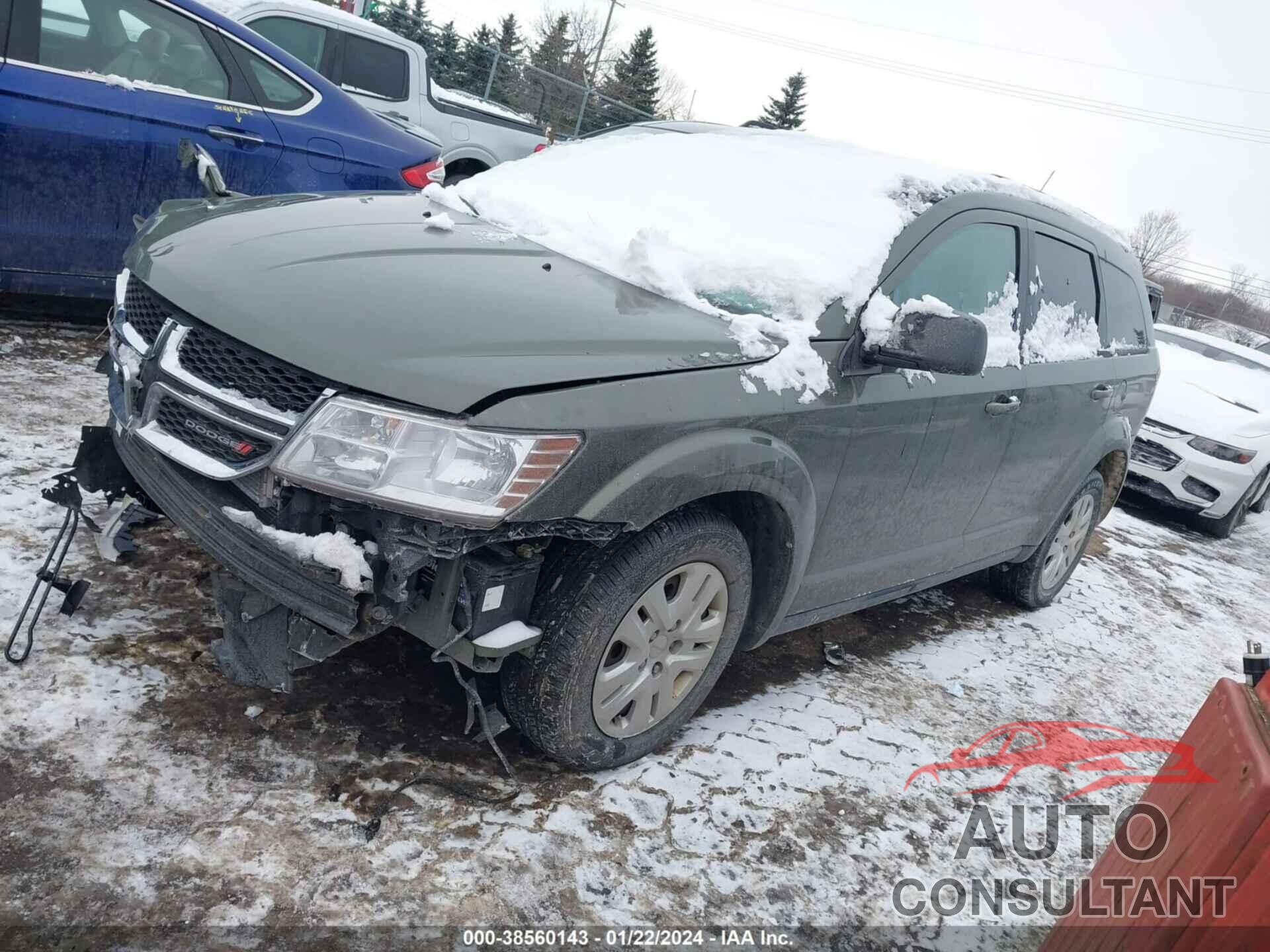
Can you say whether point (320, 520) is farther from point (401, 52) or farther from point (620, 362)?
point (401, 52)

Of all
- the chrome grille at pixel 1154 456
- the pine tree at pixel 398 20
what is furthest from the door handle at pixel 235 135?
the pine tree at pixel 398 20

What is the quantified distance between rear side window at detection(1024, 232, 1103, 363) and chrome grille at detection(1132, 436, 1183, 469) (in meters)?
4.06

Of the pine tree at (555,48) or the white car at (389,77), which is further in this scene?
the pine tree at (555,48)

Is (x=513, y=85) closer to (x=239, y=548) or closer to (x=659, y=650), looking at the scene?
(x=659, y=650)

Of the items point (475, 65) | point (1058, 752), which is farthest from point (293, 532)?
point (475, 65)

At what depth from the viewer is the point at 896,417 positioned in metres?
2.82

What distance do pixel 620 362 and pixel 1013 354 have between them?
6.38 ft

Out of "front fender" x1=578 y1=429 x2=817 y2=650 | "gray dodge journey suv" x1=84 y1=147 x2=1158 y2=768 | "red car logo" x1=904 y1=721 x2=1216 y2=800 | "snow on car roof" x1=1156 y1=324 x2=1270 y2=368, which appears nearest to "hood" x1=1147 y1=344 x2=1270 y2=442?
"snow on car roof" x1=1156 y1=324 x2=1270 y2=368

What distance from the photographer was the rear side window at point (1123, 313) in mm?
4270

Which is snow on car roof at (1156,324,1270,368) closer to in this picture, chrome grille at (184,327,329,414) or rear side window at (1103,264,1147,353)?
rear side window at (1103,264,1147,353)

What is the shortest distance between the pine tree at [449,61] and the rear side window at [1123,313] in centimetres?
1873

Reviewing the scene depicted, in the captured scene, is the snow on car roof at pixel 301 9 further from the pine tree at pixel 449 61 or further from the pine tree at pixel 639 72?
the pine tree at pixel 639 72

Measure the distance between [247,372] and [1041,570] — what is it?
151 inches

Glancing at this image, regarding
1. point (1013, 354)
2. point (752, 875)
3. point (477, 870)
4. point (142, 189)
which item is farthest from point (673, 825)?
point (142, 189)
